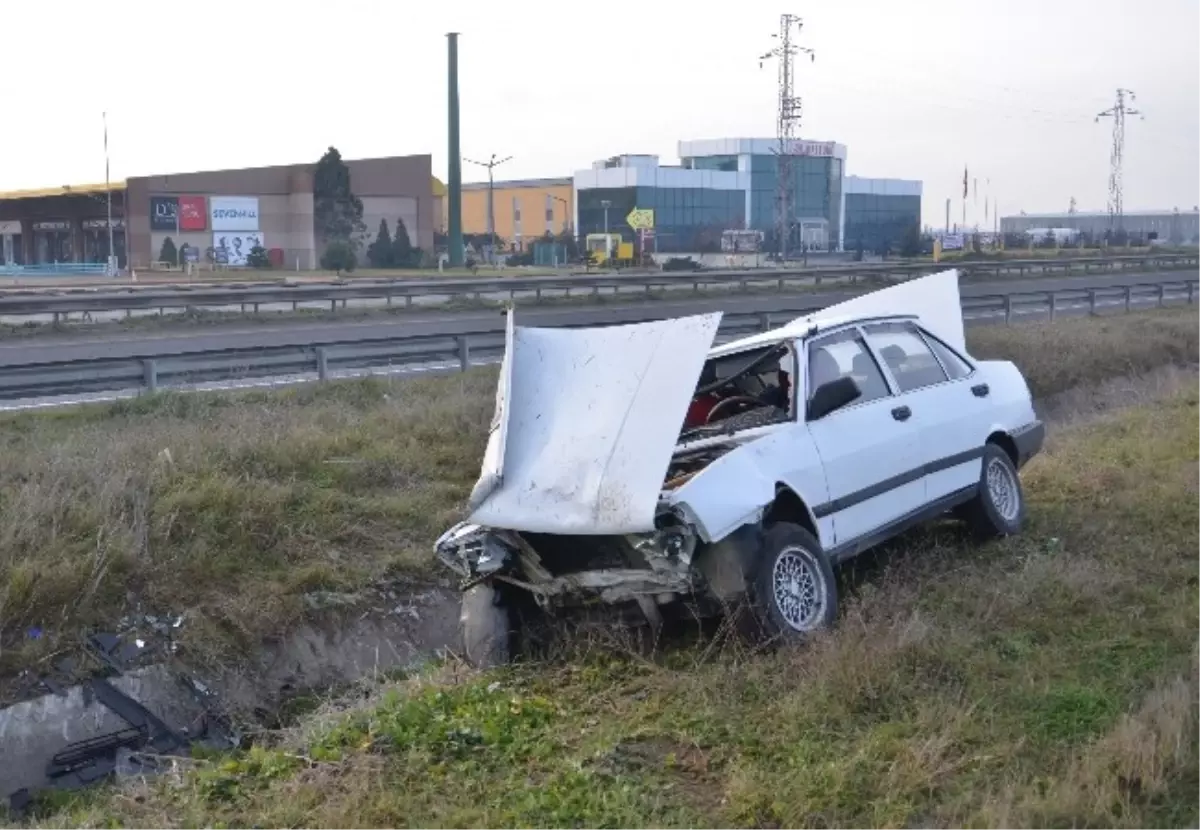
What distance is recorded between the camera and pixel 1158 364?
23141 mm

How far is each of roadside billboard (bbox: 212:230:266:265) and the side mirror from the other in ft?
185

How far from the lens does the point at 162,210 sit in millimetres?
60875

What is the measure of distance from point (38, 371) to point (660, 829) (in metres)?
13.3

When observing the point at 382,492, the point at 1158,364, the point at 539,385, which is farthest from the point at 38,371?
the point at 1158,364

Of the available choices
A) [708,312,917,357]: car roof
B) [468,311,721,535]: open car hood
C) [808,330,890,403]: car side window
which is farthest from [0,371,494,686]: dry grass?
[808,330,890,403]: car side window

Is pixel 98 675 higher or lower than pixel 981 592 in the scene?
lower

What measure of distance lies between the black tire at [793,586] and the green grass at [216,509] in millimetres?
3533

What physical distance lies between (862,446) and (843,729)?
2.45 metres

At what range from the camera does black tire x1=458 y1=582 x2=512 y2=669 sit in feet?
23.2

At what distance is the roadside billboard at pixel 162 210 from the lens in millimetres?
60656

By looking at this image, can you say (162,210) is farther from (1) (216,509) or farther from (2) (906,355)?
(2) (906,355)

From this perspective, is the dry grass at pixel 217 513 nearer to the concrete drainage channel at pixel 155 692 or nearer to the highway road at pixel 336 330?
the concrete drainage channel at pixel 155 692

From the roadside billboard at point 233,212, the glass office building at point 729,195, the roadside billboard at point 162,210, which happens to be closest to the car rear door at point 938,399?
the roadside billboard at point 233,212

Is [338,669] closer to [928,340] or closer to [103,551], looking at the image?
[103,551]
